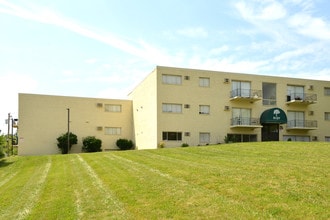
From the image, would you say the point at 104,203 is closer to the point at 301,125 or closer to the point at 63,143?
the point at 63,143

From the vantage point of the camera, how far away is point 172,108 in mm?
36906

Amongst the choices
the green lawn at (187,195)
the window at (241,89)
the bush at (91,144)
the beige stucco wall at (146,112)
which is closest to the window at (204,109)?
the window at (241,89)

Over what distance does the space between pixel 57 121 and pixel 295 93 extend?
2939cm

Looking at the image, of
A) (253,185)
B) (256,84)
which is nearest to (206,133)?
(256,84)

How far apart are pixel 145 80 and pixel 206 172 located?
29.0m

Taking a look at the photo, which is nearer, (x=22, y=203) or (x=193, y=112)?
(x=22, y=203)

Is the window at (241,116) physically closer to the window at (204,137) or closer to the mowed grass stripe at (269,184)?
the window at (204,137)

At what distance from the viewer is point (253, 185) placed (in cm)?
980

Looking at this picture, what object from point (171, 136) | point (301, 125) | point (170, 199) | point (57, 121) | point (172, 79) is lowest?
point (170, 199)

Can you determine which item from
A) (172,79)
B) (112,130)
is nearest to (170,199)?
(172,79)

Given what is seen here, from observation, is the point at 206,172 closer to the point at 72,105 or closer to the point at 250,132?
the point at 250,132

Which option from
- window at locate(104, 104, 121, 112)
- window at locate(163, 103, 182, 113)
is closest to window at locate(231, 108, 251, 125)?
window at locate(163, 103, 182, 113)

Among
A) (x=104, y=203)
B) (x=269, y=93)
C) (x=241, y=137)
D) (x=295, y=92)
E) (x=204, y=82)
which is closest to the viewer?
(x=104, y=203)

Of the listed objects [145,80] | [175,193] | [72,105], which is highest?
[145,80]
